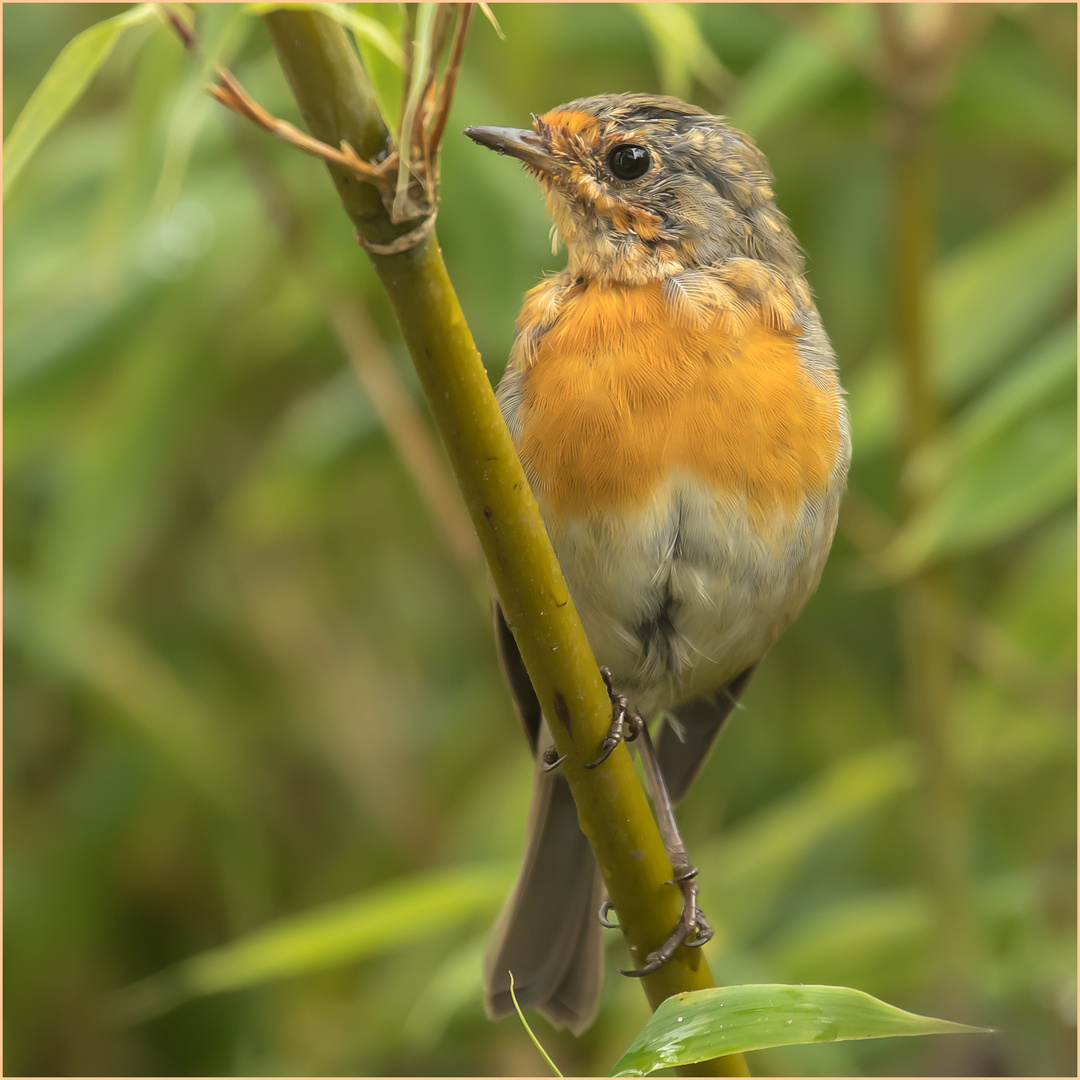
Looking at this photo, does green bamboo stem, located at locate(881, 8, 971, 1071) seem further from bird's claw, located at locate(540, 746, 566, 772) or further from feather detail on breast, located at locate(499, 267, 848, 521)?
bird's claw, located at locate(540, 746, 566, 772)

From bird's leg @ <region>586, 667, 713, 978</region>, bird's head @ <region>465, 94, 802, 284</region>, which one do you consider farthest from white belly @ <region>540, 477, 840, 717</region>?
bird's head @ <region>465, 94, 802, 284</region>

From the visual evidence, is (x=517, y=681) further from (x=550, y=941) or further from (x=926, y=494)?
(x=926, y=494)

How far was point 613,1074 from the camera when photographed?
1.39m

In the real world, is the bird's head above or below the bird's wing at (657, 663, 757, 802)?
above

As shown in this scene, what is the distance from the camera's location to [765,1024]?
133cm

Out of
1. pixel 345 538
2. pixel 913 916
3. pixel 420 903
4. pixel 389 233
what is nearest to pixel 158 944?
pixel 345 538

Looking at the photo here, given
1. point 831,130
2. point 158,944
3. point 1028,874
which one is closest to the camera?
point 1028,874

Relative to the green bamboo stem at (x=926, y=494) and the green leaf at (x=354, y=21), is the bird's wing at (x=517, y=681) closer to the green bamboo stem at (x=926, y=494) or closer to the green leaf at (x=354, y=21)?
the green bamboo stem at (x=926, y=494)

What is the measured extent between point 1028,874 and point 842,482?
143 cm

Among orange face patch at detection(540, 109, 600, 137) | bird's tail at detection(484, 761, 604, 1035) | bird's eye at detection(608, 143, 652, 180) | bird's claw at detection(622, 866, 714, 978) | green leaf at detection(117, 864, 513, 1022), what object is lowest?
bird's claw at detection(622, 866, 714, 978)

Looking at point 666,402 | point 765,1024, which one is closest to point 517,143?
point 666,402

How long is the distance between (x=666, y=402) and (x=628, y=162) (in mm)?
515

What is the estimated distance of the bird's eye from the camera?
2295 millimetres

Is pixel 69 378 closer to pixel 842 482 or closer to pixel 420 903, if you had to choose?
pixel 420 903
